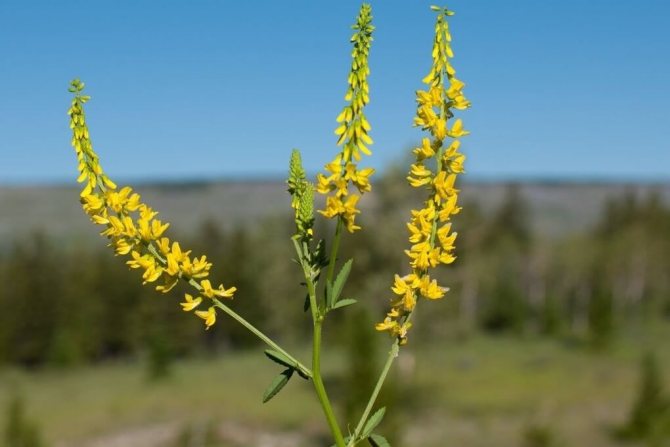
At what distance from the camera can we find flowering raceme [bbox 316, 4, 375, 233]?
266 cm

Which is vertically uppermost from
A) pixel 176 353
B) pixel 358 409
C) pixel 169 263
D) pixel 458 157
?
pixel 458 157

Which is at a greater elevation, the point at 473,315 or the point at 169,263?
the point at 169,263

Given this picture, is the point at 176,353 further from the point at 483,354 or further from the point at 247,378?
the point at 483,354

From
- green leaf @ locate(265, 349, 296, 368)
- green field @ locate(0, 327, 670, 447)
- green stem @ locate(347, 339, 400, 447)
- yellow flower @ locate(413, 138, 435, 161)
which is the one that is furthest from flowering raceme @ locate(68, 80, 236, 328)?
green field @ locate(0, 327, 670, 447)

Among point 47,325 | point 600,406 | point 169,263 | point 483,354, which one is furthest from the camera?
point 47,325

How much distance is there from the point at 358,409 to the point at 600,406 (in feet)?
80.7

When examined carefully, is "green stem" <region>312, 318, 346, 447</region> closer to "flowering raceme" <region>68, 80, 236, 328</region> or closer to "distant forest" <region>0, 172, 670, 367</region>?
"flowering raceme" <region>68, 80, 236, 328</region>

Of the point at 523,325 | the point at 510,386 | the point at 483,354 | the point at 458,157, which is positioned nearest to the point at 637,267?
the point at 523,325

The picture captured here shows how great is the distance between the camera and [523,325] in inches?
3757

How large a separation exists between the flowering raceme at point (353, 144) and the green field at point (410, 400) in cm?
3186

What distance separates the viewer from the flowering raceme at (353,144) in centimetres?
266

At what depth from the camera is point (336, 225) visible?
283 centimetres

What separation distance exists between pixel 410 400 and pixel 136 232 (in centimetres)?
5393

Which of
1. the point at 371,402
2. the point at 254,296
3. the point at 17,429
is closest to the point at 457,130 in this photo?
the point at 371,402
